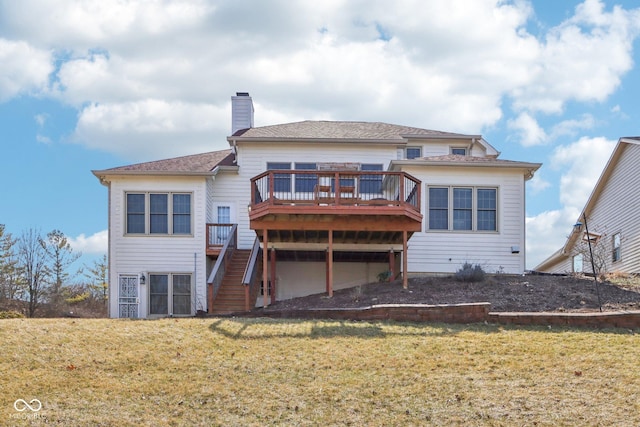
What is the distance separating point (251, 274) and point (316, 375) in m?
9.03

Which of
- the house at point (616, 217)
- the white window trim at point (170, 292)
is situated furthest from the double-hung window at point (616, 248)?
the white window trim at point (170, 292)

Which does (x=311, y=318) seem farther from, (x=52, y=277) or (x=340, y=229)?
(x=52, y=277)

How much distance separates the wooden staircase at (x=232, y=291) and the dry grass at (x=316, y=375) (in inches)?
212

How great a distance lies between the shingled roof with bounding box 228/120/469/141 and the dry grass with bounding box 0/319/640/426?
1110 cm

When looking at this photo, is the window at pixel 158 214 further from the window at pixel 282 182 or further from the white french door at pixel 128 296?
the window at pixel 282 182

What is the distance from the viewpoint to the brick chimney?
2809 centimetres

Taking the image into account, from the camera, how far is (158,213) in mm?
23188

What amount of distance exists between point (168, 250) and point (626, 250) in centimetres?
1564

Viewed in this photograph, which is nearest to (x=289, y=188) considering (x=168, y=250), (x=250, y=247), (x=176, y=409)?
(x=250, y=247)

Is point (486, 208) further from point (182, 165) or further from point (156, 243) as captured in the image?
point (156, 243)

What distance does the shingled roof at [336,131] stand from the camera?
24.6m

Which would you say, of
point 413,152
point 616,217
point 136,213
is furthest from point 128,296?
point 616,217

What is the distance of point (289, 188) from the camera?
Answer: 75.1 feet

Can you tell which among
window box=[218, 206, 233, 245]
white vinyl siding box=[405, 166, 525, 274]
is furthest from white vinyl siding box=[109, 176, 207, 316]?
white vinyl siding box=[405, 166, 525, 274]
